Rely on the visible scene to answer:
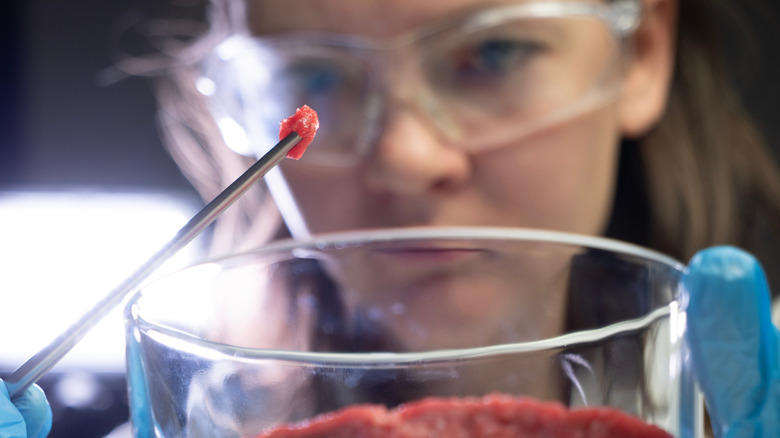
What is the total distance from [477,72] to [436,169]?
16 centimetres

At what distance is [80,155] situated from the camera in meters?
3.23

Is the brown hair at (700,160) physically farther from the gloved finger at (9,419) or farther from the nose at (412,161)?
the gloved finger at (9,419)

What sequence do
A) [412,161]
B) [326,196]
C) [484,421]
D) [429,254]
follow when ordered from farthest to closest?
[326,196]
[412,161]
[429,254]
[484,421]

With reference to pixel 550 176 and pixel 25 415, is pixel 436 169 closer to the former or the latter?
pixel 550 176

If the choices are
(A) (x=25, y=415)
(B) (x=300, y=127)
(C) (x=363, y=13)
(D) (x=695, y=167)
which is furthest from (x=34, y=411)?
(D) (x=695, y=167)

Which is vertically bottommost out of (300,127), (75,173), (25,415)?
(75,173)

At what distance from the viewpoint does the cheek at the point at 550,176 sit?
841mm

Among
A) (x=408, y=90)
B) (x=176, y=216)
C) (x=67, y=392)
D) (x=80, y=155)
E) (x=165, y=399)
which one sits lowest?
(x=67, y=392)

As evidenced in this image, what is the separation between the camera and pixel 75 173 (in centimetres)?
323

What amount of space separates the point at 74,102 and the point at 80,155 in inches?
9.2

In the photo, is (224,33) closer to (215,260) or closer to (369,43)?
(369,43)

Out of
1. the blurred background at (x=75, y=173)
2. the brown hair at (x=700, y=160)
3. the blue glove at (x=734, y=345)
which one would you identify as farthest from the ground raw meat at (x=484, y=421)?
the blurred background at (x=75, y=173)

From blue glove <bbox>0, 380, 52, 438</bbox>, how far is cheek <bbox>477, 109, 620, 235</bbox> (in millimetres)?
559

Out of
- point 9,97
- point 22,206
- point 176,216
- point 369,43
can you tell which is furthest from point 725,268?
Answer: point 9,97
